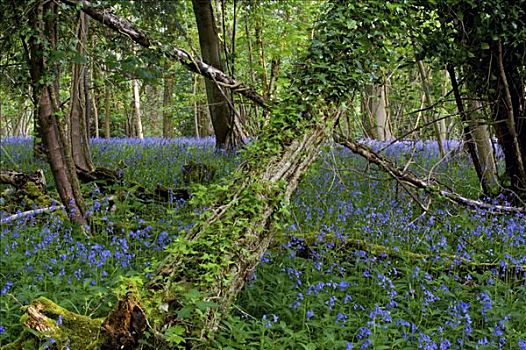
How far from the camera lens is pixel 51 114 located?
492 cm

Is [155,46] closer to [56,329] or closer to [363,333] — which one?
[56,329]

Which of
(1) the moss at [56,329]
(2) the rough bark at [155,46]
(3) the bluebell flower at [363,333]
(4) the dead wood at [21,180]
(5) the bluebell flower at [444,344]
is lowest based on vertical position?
(5) the bluebell flower at [444,344]

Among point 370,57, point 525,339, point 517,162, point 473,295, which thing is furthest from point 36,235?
point 517,162

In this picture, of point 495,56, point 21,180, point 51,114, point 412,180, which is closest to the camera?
point 51,114

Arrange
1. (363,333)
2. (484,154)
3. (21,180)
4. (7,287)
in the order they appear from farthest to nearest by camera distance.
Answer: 1. (484,154)
2. (21,180)
3. (7,287)
4. (363,333)

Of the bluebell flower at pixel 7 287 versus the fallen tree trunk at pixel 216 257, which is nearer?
the fallen tree trunk at pixel 216 257

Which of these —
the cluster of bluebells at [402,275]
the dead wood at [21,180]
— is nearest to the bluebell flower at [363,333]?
the cluster of bluebells at [402,275]

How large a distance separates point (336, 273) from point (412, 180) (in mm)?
1802

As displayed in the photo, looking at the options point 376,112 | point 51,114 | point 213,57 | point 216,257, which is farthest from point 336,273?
point 213,57

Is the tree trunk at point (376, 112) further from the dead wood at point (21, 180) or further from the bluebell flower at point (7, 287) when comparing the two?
the dead wood at point (21, 180)

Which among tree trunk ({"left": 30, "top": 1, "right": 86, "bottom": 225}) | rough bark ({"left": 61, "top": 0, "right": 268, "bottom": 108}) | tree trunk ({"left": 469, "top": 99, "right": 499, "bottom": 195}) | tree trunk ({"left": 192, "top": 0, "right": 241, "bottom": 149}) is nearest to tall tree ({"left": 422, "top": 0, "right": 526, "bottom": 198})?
tree trunk ({"left": 469, "top": 99, "right": 499, "bottom": 195})

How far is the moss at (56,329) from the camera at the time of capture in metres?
2.69

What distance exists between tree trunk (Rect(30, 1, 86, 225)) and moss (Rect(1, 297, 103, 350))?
233 cm

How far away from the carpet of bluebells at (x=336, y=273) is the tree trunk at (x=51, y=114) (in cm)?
24
